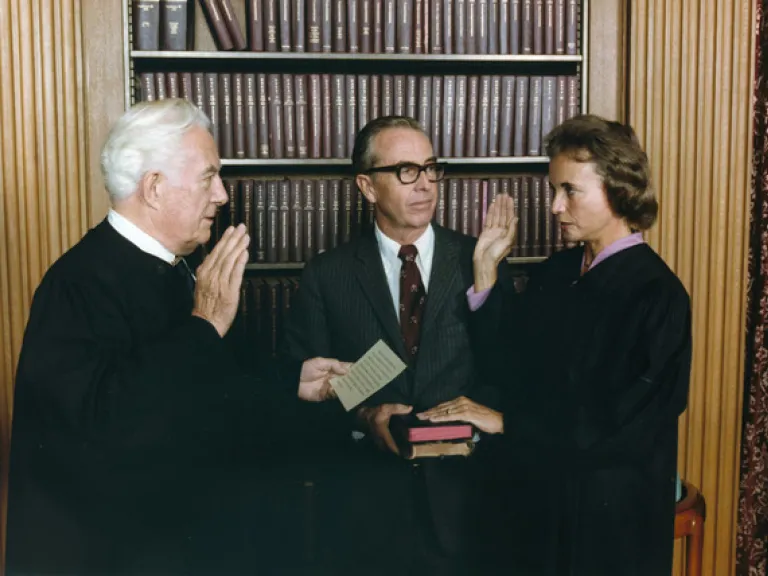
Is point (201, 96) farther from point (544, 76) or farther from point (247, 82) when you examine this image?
point (544, 76)

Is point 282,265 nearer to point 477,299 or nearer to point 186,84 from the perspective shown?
point 186,84

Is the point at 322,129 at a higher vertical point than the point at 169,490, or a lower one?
higher

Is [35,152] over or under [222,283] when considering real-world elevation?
over

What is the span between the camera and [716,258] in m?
2.95

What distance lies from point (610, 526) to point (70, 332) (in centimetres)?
131

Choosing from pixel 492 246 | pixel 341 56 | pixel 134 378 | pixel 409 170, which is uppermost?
pixel 341 56

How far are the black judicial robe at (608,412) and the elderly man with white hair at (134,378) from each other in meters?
0.78

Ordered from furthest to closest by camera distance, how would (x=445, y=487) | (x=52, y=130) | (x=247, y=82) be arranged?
(x=247, y=82), (x=52, y=130), (x=445, y=487)

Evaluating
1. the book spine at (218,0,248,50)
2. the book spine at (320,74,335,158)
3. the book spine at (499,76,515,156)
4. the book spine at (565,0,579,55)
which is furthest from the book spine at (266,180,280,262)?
the book spine at (565,0,579,55)

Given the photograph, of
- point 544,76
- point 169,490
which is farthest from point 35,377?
point 544,76

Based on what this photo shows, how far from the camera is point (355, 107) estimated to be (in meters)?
2.95

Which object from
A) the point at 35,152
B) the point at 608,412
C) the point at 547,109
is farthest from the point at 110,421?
the point at 547,109

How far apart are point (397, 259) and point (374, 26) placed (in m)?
0.94

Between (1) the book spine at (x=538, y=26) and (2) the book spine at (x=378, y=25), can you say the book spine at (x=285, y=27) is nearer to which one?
(2) the book spine at (x=378, y=25)
